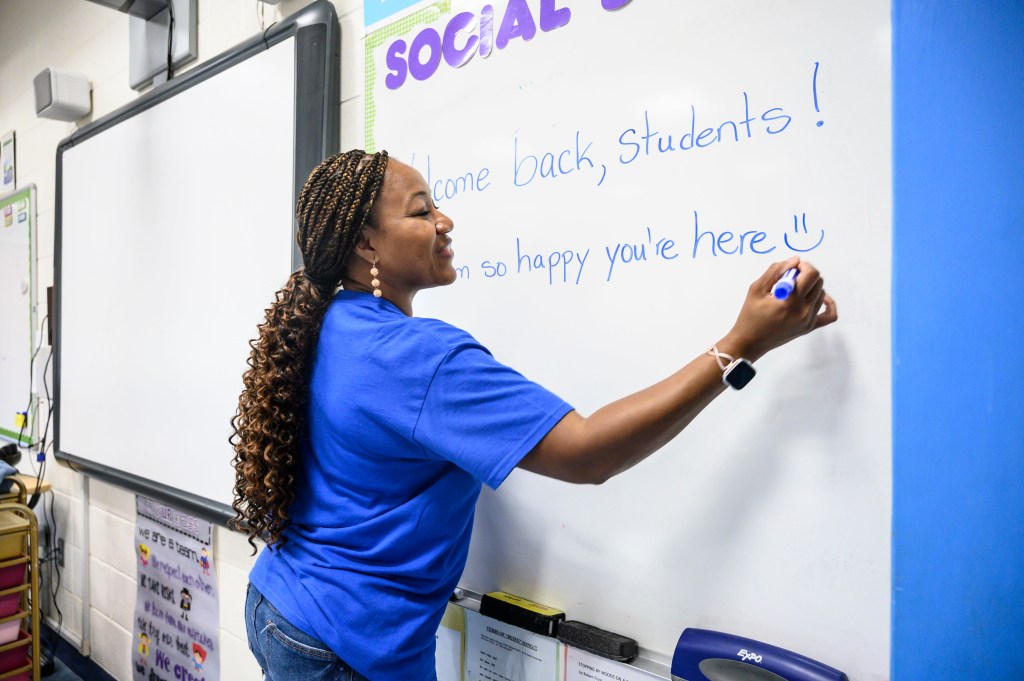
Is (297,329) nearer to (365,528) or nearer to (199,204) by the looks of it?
(365,528)

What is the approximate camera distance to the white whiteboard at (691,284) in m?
0.73

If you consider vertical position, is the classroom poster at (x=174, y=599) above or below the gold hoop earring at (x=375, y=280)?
below

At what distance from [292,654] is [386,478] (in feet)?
0.86

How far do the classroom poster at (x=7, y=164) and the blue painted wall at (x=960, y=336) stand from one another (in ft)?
10.8

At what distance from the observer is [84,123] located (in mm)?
2318

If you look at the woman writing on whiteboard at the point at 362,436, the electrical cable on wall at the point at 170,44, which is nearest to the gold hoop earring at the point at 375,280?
the woman writing on whiteboard at the point at 362,436

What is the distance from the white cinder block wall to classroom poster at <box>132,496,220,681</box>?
0.05 metres

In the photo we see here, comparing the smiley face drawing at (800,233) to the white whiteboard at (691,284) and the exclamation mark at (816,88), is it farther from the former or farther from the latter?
the exclamation mark at (816,88)

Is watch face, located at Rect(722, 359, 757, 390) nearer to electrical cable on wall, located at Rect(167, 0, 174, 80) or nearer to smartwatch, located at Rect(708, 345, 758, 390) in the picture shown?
smartwatch, located at Rect(708, 345, 758, 390)

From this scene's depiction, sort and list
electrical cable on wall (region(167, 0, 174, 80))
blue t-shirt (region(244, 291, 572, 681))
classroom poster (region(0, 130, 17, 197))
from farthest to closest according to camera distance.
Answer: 1. classroom poster (region(0, 130, 17, 197))
2. electrical cable on wall (region(167, 0, 174, 80))
3. blue t-shirt (region(244, 291, 572, 681))

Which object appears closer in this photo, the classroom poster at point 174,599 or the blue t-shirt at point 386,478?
the blue t-shirt at point 386,478

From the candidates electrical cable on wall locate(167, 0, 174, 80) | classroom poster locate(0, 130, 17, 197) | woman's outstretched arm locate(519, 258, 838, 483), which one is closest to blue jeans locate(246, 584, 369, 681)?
woman's outstretched arm locate(519, 258, 838, 483)

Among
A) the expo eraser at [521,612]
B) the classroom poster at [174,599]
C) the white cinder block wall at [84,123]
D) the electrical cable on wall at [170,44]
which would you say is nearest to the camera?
the expo eraser at [521,612]

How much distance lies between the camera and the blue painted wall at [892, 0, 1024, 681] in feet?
2.02
